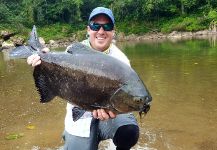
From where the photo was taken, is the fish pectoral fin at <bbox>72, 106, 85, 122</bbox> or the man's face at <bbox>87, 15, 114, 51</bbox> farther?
the man's face at <bbox>87, 15, 114, 51</bbox>

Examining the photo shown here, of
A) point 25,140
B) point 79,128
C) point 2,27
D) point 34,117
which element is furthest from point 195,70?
point 2,27

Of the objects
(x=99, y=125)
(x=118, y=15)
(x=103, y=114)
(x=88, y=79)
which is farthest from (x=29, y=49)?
(x=118, y=15)

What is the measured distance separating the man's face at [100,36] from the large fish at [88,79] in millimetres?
776

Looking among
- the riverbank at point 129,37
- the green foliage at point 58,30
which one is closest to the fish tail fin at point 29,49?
the riverbank at point 129,37

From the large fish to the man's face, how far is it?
0.78 metres

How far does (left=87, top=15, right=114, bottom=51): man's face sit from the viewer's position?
4.28 meters

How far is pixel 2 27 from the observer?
48.9m

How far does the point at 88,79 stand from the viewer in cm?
351

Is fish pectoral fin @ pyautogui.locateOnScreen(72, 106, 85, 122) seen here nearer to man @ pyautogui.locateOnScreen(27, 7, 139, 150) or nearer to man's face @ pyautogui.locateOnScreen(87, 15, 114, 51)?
man @ pyautogui.locateOnScreen(27, 7, 139, 150)

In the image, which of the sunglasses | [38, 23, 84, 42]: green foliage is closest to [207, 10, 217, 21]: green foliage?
[38, 23, 84, 42]: green foliage

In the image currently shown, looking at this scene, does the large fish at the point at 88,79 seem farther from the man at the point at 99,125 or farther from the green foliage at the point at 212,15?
the green foliage at the point at 212,15

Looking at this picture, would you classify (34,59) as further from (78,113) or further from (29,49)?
(78,113)

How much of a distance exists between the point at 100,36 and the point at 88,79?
95 centimetres

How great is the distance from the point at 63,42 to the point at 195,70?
34432 millimetres
